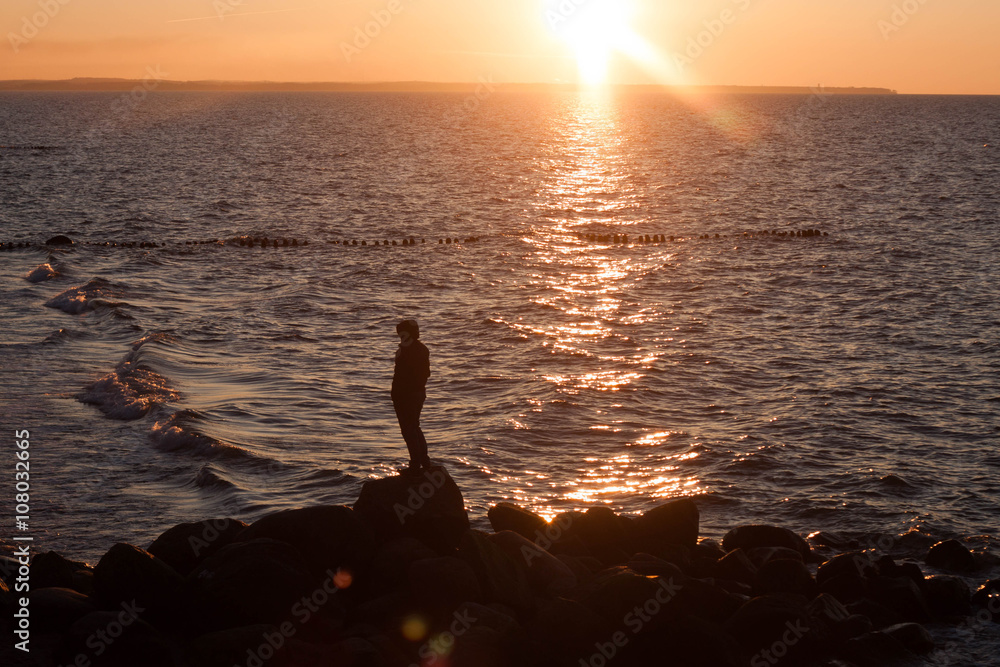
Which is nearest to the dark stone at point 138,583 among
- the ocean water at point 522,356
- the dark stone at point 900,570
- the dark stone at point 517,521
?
the ocean water at point 522,356

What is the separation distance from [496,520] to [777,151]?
99963 millimetres

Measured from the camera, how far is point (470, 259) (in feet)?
136

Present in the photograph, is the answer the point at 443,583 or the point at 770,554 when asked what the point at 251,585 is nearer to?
the point at 443,583

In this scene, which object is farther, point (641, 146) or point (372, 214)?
point (641, 146)

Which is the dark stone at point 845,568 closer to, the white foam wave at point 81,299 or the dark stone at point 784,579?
the dark stone at point 784,579

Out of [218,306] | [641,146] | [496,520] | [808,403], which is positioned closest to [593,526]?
[496,520]

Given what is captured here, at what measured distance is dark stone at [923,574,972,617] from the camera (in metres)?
12.5

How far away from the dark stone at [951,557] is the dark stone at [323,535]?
337 inches

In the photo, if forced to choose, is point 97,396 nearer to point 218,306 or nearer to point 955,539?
point 218,306

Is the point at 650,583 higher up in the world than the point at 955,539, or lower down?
higher up

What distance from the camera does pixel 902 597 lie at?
1241 centimetres

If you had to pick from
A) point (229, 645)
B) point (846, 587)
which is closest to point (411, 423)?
point (229, 645)

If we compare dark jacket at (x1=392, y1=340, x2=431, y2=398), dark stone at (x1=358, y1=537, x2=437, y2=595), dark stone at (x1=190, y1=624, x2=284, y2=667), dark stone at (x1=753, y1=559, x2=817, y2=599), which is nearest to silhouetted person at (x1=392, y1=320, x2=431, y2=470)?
dark jacket at (x1=392, y1=340, x2=431, y2=398)

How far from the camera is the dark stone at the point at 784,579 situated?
12.4 metres
